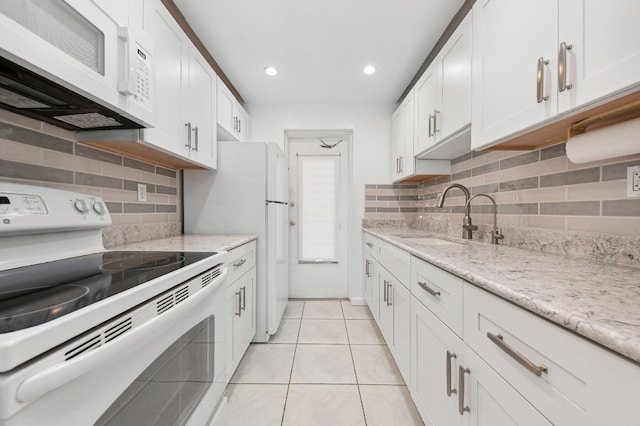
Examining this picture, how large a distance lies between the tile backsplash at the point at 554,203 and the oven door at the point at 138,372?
1.53 metres

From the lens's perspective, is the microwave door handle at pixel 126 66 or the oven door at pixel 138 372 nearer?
the oven door at pixel 138 372

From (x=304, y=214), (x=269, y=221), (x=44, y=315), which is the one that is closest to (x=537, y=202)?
(x=269, y=221)

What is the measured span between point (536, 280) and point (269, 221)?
1.75m

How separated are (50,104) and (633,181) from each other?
2071mm

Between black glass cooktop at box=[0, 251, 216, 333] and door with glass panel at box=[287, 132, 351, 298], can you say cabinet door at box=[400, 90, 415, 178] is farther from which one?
black glass cooktop at box=[0, 251, 216, 333]

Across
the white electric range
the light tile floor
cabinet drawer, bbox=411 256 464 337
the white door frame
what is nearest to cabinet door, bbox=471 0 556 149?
cabinet drawer, bbox=411 256 464 337

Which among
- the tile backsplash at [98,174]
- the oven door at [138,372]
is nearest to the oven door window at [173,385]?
the oven door at [138,372]

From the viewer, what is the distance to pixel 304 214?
3.30m

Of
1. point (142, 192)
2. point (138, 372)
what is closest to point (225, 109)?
point (142, 192)

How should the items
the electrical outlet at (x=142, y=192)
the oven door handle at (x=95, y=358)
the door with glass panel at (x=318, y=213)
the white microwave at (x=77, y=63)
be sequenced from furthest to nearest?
the door with glass panel at (x=318, y=213), the electrical outlet at (x=142, y=192), the white microwave at (x=77, y=63), the oven door handle at (x=95, y=358)

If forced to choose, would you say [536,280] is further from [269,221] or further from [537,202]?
[269,221]

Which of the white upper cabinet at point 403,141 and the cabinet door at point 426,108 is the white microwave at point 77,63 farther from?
the white upper cabinet at point 403,141

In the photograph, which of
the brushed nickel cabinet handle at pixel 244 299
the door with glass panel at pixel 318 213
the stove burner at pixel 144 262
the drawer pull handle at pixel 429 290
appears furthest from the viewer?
the door with glass panel at pixel 318 213

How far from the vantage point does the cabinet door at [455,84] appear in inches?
57.2
